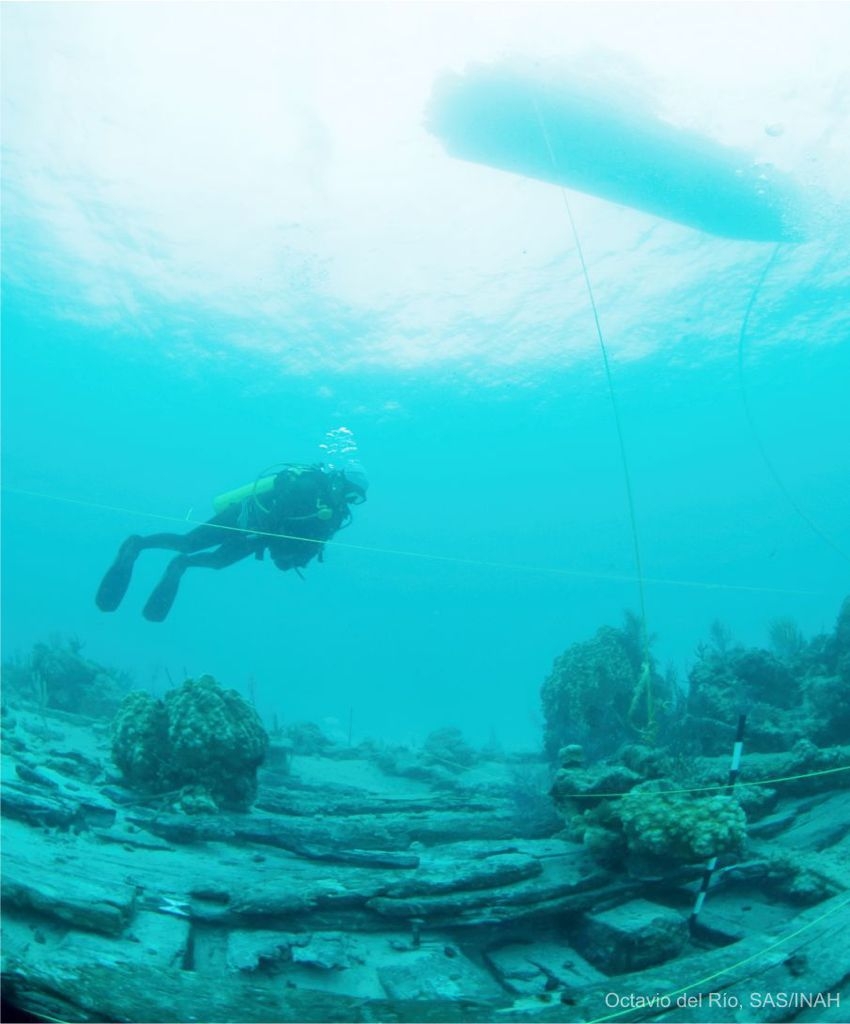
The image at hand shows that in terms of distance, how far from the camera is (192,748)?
7.86 metres

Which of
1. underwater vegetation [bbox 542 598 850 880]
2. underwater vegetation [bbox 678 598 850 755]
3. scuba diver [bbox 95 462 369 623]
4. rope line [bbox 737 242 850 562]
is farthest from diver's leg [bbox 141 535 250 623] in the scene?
rope line [bbox 737 242 850 562]

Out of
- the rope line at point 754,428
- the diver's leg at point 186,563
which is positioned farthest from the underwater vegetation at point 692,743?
the diver's leg at point 186,563

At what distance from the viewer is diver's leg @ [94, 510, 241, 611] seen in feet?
34.8

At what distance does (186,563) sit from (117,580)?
1.23 meters

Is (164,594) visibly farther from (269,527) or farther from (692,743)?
(692,743)

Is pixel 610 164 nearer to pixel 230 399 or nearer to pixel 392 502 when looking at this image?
pixel 230 399

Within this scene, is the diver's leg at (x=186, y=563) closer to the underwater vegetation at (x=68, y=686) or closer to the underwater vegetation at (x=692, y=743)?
the underwater vegetation at (x=68, y=686)

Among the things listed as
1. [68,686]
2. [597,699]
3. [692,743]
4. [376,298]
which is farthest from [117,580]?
[376,298]

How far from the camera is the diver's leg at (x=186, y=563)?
36.3 ft

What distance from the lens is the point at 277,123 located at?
699 inches

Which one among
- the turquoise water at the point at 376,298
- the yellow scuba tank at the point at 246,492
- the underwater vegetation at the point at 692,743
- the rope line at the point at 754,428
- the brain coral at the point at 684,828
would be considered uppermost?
the turquoise water at the point at 376,298

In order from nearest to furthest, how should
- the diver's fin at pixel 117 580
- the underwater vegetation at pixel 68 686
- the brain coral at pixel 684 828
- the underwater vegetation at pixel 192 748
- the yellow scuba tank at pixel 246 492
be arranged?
the brain coral at pixel 684 828 < the underwater vegetation at pixel 192 748 < the diver's fin at pixel 117 580 < the yellow scuba tank at pixel 246 492 < the underwater vegetation at pixel 68 686

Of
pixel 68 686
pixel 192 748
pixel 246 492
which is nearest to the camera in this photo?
A: pixel 192 748

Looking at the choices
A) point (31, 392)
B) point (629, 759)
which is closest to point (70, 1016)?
point (629, 759)
